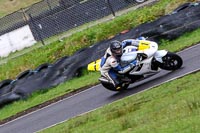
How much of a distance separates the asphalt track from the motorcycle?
21 centimetres

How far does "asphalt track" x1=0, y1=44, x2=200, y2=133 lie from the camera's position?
17.1 metres

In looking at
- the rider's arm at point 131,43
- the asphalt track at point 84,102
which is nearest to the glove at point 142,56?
the rider's arm at point 131,43

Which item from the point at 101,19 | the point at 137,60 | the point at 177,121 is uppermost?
the point at 177,121

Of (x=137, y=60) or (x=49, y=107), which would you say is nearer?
(x=137, y=60)

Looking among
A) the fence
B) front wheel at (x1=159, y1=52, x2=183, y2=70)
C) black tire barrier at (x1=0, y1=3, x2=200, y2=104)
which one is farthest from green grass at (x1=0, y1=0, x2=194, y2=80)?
front wheel at (x1=159, y1=52, x2=183, y2=70)

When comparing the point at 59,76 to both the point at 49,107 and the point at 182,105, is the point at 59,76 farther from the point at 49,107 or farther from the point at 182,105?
the point at 182,105

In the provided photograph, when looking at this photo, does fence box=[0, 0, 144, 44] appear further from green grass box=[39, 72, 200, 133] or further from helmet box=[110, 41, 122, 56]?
green grass box=[39, 72, 200, 133]

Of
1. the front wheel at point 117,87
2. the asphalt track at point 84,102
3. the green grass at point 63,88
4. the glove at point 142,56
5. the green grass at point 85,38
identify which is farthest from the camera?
the green grass at point 85,38

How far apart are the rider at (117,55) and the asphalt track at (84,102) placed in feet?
2.00

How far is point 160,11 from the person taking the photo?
93.0 feet

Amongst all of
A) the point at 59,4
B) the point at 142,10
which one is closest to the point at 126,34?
the point at 142,10

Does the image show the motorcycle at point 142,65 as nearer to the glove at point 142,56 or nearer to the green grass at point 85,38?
the glove at point 142,56

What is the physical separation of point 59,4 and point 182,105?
24046 mm

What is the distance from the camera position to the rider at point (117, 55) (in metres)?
17.4
